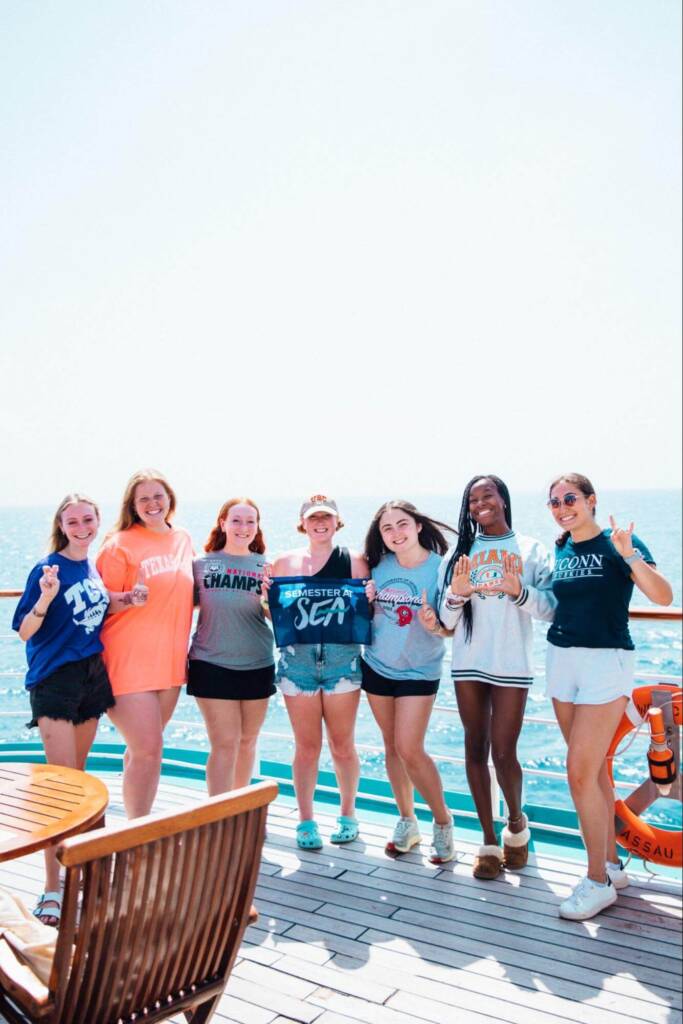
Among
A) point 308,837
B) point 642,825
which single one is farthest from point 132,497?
point 642,825

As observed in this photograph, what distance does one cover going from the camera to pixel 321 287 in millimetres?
39281

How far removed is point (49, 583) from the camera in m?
2.86

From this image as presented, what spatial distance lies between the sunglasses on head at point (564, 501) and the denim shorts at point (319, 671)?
3.94 ft

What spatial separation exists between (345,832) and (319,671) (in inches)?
36.2

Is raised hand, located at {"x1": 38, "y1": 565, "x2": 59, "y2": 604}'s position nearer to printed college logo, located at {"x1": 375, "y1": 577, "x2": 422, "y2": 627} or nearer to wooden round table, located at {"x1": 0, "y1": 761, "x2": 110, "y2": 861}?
wooden round table, located at {"x1": 0, "y1": 761, "x2": 110, "y2": 861}

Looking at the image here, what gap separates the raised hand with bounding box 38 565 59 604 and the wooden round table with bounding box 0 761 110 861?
2.15 ft

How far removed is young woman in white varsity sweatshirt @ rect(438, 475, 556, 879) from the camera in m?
3.22

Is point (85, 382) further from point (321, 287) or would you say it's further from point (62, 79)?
point (62, 79)

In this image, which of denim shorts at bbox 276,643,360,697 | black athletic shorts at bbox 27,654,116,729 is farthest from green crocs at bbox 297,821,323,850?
black athletic shorts at bbox 27,654,116,729

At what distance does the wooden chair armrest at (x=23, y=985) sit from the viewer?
1.55 metres

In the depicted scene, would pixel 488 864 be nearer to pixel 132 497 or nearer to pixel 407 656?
pixel 407 656

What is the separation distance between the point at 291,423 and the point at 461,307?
35930 mm

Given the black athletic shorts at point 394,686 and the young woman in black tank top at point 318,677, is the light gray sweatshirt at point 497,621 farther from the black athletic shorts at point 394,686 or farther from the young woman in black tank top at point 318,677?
the young woman in black tank top at point 318,677

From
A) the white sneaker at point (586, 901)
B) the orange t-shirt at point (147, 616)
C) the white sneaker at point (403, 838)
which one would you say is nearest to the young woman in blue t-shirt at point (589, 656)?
the white sneaker at point (586, 901)
